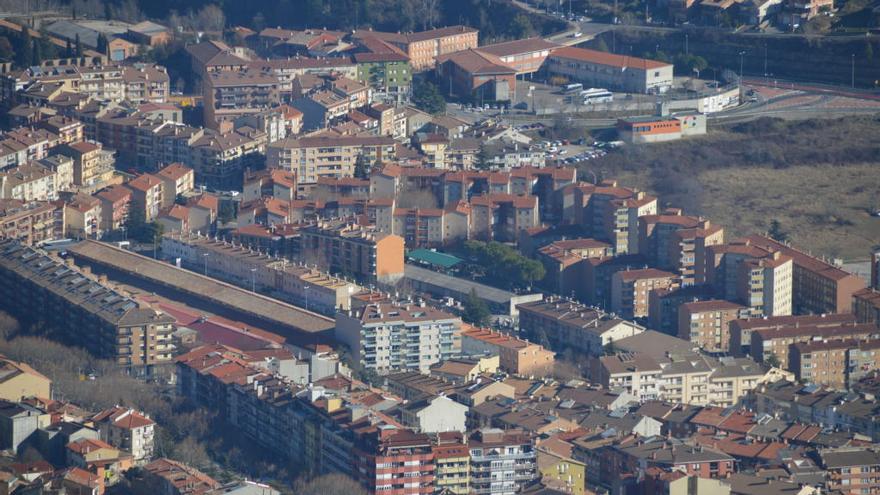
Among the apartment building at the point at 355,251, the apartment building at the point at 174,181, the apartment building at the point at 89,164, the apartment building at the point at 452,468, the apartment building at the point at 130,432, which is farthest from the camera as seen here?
the apartment building at the point at 89,164

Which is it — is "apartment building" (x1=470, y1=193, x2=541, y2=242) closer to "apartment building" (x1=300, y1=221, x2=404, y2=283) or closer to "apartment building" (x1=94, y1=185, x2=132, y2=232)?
"apartment building" (x1=300, y1=221, x2=404, y2=283)

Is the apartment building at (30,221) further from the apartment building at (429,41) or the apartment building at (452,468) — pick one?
the apartment building at (452,468)

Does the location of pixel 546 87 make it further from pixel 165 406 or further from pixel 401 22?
pixel 165 406

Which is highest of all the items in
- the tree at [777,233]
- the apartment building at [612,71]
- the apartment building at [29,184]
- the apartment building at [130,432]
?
the apartment building at [612,71]

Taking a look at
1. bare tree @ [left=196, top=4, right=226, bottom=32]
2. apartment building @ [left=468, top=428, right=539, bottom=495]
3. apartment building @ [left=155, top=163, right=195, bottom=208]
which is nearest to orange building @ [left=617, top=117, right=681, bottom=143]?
apartment building @ [left=155, top=163, right=195, bottom=208]

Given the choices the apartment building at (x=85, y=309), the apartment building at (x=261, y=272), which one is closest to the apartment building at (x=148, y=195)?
the apartment building at (x=261, y=272)
